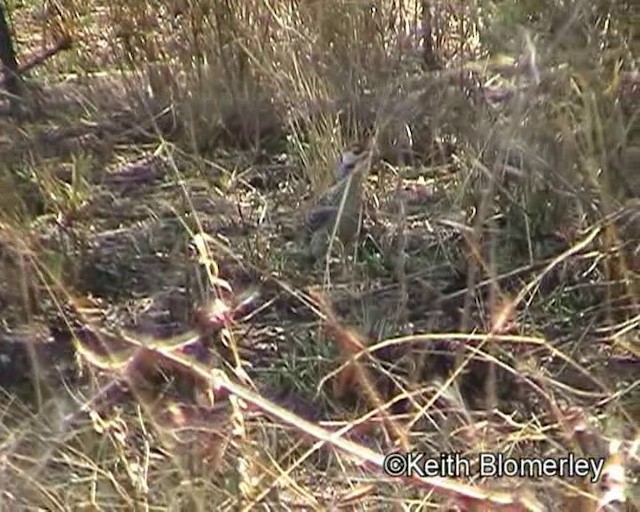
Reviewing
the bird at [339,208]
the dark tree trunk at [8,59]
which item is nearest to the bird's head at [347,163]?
the bird at [339,208]

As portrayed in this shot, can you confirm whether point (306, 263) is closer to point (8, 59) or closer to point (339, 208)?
point (339, 208)

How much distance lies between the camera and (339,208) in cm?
241

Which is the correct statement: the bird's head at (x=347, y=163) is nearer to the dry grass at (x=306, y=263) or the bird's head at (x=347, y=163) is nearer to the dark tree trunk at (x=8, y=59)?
the dry grass at (x=306, y=263)

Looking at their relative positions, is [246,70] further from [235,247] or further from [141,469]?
[141,469]

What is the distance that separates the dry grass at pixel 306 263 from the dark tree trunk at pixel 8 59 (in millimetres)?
51

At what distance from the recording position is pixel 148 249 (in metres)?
2.60

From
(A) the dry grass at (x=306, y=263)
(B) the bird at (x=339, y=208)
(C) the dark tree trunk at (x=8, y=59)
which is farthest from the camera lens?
(C) the dark tree trunk at (x=8, y=59)

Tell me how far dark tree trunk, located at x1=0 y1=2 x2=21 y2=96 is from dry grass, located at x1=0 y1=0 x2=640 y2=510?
0.05 meters

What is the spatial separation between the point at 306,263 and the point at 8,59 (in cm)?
100

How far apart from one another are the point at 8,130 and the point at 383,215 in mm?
848

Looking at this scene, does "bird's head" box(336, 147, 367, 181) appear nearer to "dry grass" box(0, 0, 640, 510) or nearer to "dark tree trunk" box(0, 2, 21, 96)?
→ "dry grass" box(0, 0, 640, 510)

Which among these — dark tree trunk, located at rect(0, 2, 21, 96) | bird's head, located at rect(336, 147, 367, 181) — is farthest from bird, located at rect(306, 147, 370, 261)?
dark tree trunk, located at rect(0, 2, 21, 96)

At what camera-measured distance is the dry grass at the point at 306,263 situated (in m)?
1.82

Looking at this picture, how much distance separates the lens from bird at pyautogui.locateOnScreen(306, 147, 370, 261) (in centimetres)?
246
